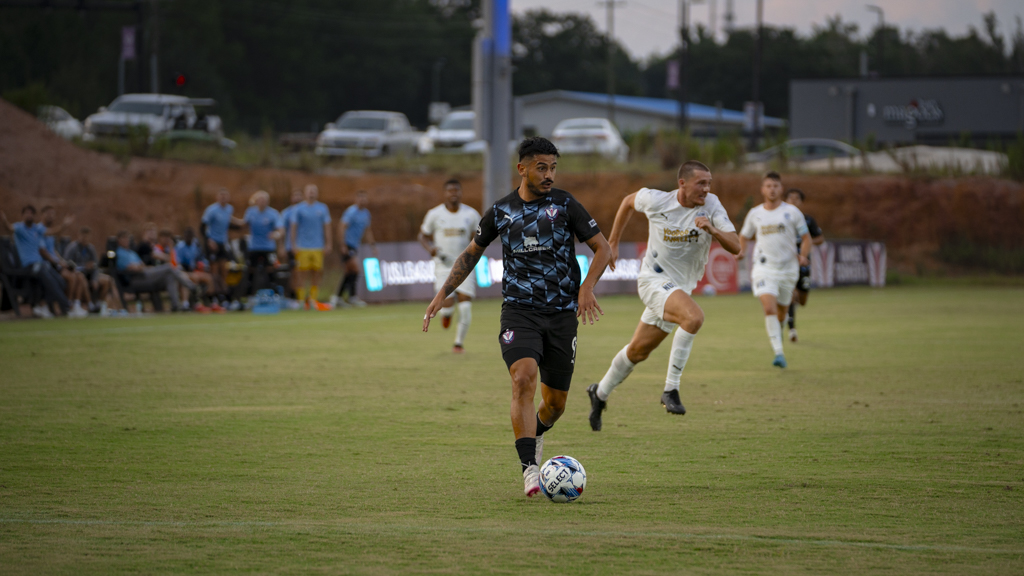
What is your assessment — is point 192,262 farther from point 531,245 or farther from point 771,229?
point 531,245

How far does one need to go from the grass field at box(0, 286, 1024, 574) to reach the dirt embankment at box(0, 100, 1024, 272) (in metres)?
18.1

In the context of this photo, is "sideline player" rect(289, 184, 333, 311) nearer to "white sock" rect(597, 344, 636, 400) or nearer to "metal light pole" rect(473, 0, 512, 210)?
"metal light pole" rect(473, 0, 512, 210)

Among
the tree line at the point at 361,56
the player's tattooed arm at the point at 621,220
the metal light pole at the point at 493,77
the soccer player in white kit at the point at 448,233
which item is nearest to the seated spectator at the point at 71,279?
the soccer player in white kit at the point at 448,233

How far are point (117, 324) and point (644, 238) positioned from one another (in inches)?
815

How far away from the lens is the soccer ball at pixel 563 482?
6.55 metres

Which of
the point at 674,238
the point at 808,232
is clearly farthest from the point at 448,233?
the point at 674,238

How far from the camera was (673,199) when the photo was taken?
989cm

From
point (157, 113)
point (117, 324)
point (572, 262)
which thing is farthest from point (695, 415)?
point (157, 113)

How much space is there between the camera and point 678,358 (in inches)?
382

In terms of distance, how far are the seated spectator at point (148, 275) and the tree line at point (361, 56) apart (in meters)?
31.4

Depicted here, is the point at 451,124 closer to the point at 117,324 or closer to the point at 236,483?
the point at 117,324

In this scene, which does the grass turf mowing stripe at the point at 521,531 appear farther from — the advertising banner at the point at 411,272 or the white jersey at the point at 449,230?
the advertising banner at the point at 411,272

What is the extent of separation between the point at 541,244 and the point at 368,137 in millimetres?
34996

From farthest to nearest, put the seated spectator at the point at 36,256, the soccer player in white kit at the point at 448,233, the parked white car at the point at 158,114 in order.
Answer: the parked white car at the point at 158,114, the seated spectator at the point at 36,256, the soccer player in white kit at the point at 448,233
